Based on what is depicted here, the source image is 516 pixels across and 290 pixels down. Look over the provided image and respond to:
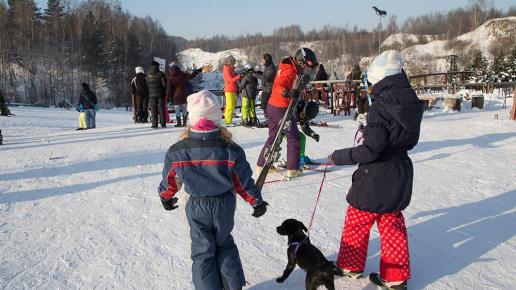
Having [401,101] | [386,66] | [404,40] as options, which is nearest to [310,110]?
[386,66]

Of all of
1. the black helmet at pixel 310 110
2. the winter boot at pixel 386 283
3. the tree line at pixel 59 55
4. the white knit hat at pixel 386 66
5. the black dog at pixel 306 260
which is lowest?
the winter boot at pixel 386 283

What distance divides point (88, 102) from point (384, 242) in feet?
40.0

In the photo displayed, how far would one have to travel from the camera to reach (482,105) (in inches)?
631

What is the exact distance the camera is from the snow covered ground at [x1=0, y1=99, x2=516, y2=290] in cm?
307

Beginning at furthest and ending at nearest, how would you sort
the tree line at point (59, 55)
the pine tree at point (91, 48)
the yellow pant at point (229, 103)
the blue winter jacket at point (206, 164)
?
the pine tree at point (91, 48), the tree line at point (59, 55), the yellow pant at point (229, 103), the blue winter jacket at point (206, 164)

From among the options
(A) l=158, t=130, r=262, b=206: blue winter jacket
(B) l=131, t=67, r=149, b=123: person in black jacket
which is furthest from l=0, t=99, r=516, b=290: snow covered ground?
(B) l=131, t=67, r=149, b=123: person in black jacket

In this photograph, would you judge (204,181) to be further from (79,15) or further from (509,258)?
(79,15)

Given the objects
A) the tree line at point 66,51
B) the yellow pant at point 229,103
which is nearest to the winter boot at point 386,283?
the yellow pant at point 229,103

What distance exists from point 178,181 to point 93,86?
62.9 meters

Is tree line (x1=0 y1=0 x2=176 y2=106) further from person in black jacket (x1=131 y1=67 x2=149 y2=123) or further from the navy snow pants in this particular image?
the navy snow pants

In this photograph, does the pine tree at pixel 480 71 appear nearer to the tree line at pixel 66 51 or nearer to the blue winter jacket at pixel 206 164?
the tree line at pixel 66 51

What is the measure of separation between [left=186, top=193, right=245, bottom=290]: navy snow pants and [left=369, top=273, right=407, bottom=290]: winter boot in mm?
964

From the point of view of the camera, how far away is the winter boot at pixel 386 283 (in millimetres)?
2770

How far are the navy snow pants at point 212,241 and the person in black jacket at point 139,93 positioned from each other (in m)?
10.3
